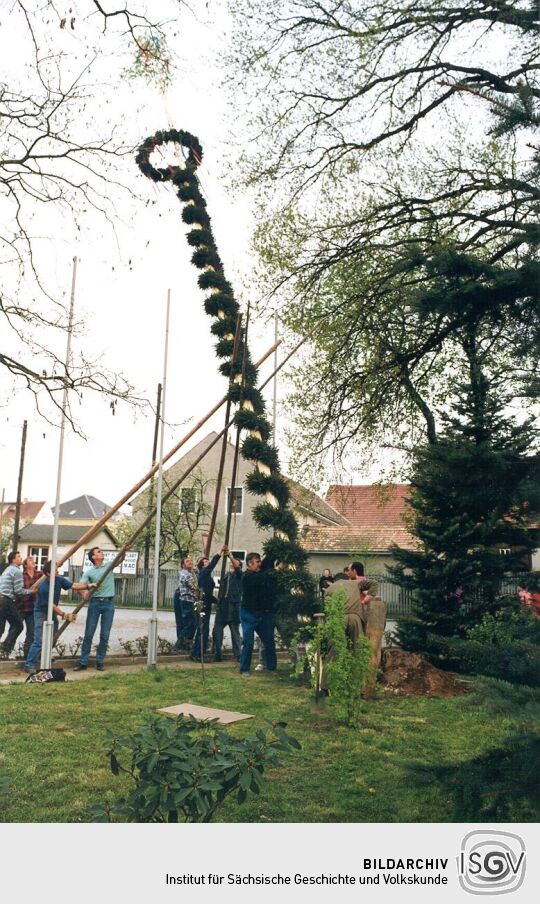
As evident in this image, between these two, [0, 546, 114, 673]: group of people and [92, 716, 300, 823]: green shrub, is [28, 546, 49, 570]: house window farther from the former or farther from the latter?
[92, 716, 300, 823]: green shrub

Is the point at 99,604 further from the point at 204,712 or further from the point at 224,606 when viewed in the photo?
the point at 204,712

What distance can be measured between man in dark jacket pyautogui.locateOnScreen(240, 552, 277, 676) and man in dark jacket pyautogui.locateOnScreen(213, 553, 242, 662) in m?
0.04

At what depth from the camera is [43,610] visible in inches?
160

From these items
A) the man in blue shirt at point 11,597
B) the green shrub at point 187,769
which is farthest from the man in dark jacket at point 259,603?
the green shrub at point 187,769

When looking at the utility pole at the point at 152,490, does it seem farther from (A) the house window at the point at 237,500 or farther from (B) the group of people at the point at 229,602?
(A) the house window at the point at 237,500

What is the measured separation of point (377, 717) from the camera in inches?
115

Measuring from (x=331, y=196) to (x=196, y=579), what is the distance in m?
2.24

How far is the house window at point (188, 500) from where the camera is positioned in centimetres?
330

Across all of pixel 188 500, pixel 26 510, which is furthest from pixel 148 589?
pixel 26 510

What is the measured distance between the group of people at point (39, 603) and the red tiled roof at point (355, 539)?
3.46 ft

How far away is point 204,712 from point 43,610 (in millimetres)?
1756

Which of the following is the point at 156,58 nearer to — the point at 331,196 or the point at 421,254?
the point at 331,196
